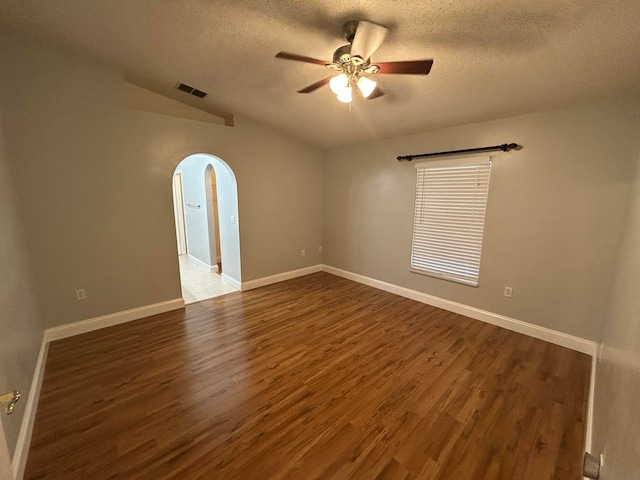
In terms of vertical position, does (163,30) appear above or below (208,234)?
above

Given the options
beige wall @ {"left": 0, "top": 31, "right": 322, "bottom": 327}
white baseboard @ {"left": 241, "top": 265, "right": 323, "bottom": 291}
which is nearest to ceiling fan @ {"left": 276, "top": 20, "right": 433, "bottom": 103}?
beige wall @ {"left": 0, "top": 31, "right": 322, "bottom": 327}

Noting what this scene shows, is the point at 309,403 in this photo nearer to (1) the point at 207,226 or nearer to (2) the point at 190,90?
(2) the point at 190,90

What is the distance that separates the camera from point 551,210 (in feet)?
8.55

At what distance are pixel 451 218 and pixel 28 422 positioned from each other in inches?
163

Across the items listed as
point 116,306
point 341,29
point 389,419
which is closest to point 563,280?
point 389,419

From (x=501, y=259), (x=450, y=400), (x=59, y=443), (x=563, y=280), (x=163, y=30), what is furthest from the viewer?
(x=501, y=259)

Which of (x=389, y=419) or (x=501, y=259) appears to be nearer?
(x=389, y=419)

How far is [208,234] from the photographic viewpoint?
499 centimetres

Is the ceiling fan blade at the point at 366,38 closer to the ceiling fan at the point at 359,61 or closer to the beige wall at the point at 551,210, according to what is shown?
the ceiling fan at the point at 359,61

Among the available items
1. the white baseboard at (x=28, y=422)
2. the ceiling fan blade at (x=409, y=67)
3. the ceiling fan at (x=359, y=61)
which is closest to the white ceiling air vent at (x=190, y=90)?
the ceiling fan at (x=359, y=61)

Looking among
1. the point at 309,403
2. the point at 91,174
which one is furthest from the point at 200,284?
the point at 309,403

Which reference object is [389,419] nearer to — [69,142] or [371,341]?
[371,341]

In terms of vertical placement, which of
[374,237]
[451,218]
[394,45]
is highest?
[394,45]

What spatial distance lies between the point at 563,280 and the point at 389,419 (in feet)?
7.44
